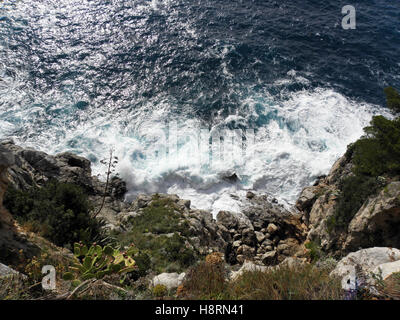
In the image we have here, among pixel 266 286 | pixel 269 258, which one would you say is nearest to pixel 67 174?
pixel 269 258

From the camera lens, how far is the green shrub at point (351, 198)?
37.6 ft

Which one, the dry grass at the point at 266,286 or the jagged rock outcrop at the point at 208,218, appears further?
the jagged rock outcrop at the point at 208,218

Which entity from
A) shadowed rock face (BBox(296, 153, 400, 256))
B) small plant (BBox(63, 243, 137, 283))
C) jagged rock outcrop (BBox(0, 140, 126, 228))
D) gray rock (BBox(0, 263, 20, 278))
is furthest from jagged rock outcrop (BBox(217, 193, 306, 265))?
gray rock (BBox(0, 263, 20, 278))

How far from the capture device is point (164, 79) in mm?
24172

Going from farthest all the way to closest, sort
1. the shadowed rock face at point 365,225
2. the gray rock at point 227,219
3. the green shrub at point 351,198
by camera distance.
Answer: the gray rock at point 227,219 < the green shrub at point 351,198 < the shadowed rock face at point 365,225

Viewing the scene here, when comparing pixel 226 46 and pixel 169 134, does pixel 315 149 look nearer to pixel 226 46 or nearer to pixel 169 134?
pixel 169 134

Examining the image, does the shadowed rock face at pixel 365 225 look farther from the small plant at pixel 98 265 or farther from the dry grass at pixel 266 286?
the small plant at pixel 98 265

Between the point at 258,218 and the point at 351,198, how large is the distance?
5.00 meters

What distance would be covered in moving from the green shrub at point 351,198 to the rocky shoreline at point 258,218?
0.36 meters

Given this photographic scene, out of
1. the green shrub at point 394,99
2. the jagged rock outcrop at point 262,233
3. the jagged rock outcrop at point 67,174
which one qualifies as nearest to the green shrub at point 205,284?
the jagged rock outcrop at point 67,174

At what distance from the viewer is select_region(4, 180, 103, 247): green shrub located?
8.60 meters

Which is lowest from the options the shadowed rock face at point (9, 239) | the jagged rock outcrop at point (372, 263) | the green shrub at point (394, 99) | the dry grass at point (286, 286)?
the dry grass at point (286, 286)

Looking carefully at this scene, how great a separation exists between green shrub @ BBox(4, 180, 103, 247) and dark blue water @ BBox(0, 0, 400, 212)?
7645 millimetres

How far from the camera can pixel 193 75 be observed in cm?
2462
